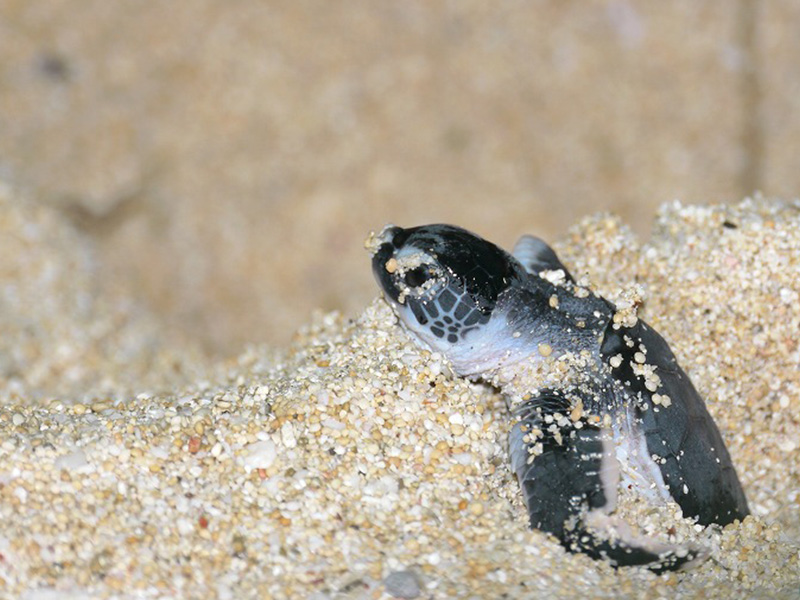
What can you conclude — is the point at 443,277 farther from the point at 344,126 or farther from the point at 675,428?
the point at 344,126

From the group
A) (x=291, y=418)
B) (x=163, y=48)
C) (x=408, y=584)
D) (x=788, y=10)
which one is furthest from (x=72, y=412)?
(x=788, y=10)

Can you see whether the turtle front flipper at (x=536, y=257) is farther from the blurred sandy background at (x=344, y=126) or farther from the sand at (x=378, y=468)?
the blurred sandy background at (x=344, y=126)

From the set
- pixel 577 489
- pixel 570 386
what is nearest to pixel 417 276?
pixel 570 386

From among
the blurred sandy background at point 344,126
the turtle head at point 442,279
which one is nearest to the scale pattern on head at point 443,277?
the turtle head at point 442,279

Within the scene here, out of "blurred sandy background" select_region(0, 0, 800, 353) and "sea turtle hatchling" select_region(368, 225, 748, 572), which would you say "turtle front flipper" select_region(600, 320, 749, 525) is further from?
"blurred sandy background" select_region(0, 0, 800, 353)

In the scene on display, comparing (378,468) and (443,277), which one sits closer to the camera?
(378,468)

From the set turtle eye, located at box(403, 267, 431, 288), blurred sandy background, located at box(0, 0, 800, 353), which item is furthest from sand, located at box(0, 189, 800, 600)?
blurred sandy background, located at box(0, 0, 800, 353)

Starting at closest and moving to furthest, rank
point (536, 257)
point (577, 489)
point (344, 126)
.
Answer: point (577, 489) < point (536, 257) < point (344, 126)
